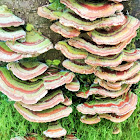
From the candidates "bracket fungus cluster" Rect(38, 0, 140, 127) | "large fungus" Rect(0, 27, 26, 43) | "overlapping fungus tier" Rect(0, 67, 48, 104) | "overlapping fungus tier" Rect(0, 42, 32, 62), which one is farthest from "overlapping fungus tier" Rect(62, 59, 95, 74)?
"large fungus" Rect(0, 27, 26, 43)

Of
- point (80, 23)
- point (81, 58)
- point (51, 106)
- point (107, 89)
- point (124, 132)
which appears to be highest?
point (80, 23)

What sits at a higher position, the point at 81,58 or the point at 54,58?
the point at 81,58

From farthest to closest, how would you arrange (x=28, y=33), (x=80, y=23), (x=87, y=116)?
1. (x=87, y=116)
2. (x=28, y=33)
3. (x=80, y=23)

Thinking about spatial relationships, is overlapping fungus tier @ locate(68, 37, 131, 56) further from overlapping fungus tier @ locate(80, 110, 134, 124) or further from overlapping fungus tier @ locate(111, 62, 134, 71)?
overlapping fungus tier @ locate(80, 110, 134, 124)

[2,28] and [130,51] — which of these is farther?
[130,51]

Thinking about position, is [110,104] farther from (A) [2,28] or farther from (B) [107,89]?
(A) [2,28]

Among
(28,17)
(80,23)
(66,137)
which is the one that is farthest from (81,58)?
(66,137)

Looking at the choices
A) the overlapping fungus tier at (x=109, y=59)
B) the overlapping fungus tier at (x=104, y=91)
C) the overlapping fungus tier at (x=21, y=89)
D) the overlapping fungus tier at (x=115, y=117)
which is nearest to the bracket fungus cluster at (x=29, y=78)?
the overlapping fungus tier at (x=21, y=89)

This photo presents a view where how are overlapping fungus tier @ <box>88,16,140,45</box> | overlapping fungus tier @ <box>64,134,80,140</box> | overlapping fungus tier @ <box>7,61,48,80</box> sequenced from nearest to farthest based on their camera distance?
overlapping fungus tier @ <box>88,16,140,45</box>, overlapping fungus tier @ <box>7,61,48,80</box>, overlapping fungus tier @ <box>64,134,80,140</box>

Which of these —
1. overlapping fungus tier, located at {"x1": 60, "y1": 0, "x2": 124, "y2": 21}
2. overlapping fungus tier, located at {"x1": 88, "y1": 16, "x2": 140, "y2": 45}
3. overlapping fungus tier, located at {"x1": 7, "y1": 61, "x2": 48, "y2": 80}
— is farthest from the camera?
overlapping fungus tier, located at {"x1": 7, "y1": 61, "x2": 48, "y2": 80}
